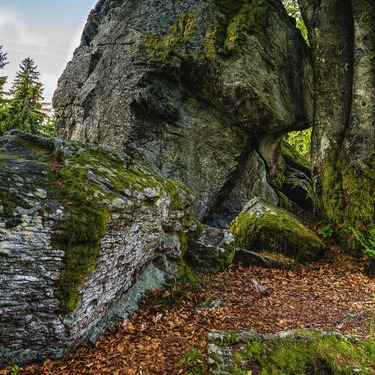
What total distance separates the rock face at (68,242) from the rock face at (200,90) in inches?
222

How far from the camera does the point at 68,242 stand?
13.1 feet

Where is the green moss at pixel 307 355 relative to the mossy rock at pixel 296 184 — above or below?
below

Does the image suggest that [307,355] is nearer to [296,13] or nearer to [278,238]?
[278,238]

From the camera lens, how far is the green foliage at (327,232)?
946 centimetres

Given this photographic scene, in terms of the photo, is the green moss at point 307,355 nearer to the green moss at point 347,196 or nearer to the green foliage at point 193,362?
the green foliage at point 193,362

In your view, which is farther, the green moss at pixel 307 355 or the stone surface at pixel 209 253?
the stone surface at pixel 209 253

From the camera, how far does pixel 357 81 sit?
9.50 metres

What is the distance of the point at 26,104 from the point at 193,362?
25077 mm

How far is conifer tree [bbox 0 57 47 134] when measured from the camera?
22.4 m

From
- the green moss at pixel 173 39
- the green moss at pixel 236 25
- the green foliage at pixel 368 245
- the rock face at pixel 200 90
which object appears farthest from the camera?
the green moss at pixel 173 39

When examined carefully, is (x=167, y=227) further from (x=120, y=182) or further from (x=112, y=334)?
(x=112, y=334)

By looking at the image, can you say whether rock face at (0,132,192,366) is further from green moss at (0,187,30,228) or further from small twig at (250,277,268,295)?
small twig at (250,277,268,295)

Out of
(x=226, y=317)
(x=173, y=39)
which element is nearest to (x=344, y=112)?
(x=173, y=39)

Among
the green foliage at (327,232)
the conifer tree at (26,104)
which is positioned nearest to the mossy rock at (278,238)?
the green foliage at (327,232)
